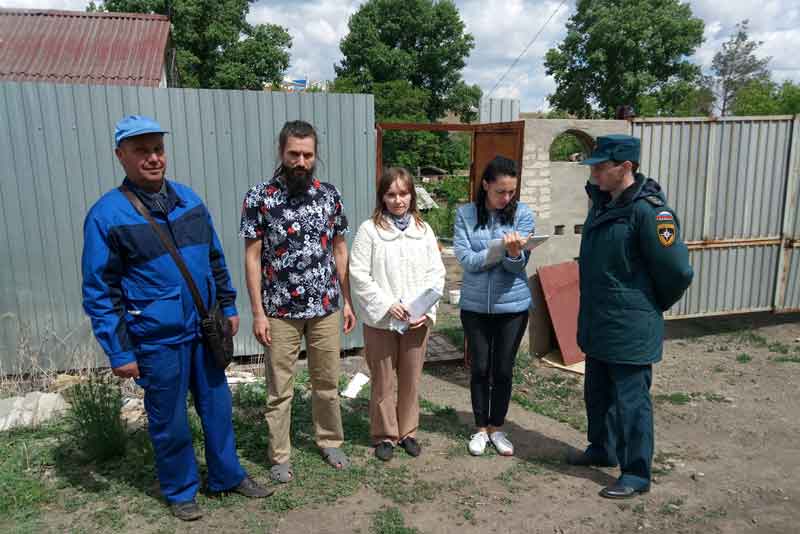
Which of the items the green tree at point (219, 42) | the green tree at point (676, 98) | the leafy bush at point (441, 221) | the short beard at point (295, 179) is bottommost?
the leafy bush at point (441, 221)

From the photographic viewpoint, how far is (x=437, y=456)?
144 inches

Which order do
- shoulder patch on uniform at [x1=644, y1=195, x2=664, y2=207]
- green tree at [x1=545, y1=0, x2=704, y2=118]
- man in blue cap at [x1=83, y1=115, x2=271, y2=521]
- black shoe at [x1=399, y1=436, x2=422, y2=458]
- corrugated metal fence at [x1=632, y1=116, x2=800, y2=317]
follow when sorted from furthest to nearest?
green tree at [x1=545, y1=0, x2=704, y2=118] < corrugated metal fence at [x1=632, y1=116, x2=800, y2=317] < black shoe at [x1=399, y1=436, x2=422, y2=458] < shoulder patch on uniform at [x1=644, y1=195, x2=664, y2=207] < man in blue cap at [x1=83, y1=115, x2=271, y2=521]

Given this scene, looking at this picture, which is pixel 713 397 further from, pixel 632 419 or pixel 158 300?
pixel 158 300

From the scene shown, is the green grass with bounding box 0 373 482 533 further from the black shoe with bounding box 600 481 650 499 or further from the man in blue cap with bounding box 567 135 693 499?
the man in blue cap with bounding box 567 135 693 499

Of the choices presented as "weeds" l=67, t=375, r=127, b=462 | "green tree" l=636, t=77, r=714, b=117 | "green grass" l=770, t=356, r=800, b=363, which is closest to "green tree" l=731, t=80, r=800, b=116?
"green tree" l=636, t=77, r=714, b=117

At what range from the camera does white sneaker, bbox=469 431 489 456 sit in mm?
3643

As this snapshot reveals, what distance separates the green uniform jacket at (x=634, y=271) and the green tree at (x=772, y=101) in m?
19.0

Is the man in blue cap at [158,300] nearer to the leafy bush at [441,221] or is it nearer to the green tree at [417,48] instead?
the leafy bush at [441,221]

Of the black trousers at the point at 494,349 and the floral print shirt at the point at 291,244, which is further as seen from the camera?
the black trousers at the point at 494,349

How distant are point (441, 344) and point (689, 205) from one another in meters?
3.01

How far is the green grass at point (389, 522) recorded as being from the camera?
2.85 m

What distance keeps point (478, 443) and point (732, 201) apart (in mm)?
4286

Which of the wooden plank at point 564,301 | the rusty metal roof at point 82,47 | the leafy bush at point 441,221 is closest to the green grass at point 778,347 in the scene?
the wooden plank at point 564,301

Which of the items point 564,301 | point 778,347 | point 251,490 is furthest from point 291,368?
point 778,347
